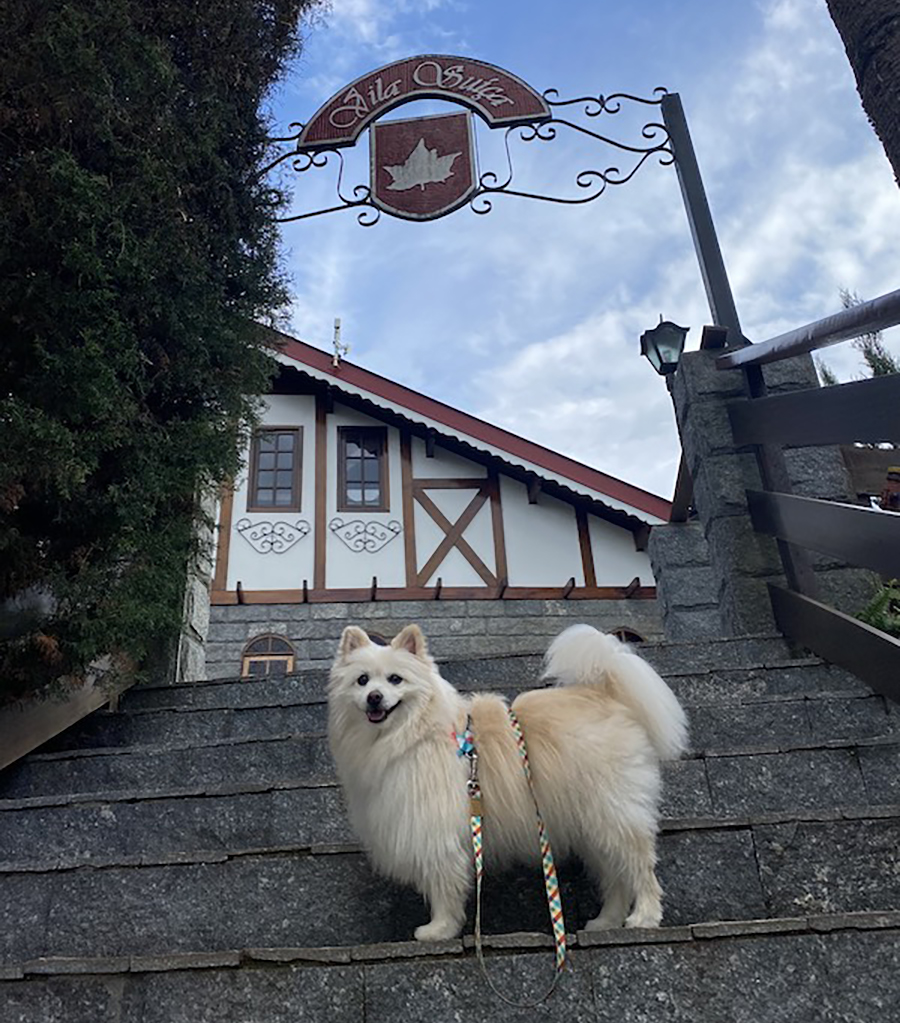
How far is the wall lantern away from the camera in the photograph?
6.02 m

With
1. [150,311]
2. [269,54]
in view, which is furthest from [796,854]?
[269,54]

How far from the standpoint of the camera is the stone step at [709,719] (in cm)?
307

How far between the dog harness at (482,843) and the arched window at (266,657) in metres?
7.85

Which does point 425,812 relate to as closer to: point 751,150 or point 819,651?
point 819,651

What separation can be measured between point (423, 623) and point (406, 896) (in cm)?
789

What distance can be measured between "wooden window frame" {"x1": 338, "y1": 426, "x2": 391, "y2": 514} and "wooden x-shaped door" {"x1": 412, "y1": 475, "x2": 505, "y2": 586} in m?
0.40

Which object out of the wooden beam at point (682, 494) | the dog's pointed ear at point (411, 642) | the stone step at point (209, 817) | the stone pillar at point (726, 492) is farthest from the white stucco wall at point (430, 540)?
the dog's pointed ear at point (411, 642)

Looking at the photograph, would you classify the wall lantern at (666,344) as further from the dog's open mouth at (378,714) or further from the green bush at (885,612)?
the dog's open mouth at (378,714)

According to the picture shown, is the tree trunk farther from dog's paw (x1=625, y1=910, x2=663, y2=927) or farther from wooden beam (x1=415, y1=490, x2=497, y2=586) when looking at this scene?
wooden beam (x1=415, y1=490, x2=497, y2=586)

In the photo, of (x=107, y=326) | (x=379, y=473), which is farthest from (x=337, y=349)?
→ (x=107, y=326)

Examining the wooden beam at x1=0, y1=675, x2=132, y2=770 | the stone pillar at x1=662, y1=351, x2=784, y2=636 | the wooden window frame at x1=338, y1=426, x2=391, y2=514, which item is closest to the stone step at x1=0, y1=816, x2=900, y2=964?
the wooden beam at x1=0, y1=675, x2=132, y2=770

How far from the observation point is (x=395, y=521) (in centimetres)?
1073

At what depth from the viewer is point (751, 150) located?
22.4 ft

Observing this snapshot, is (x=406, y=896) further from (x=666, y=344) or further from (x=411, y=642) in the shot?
(x=666, y=344)
